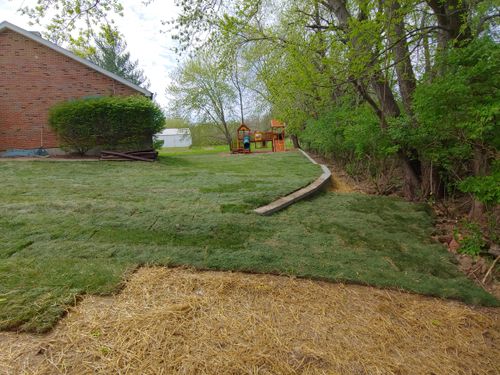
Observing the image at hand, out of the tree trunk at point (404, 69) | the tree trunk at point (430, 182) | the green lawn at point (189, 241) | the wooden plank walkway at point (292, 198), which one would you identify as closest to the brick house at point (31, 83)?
the green lawn at point (189, 241)

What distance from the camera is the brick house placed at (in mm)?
10578

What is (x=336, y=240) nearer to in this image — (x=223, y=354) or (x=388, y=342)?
(x=388, y=342)

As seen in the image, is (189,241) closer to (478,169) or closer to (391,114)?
(478,169)

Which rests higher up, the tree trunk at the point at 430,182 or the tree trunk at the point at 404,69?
the tree trunk at the point at 404,69

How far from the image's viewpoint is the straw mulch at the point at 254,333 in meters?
1.49

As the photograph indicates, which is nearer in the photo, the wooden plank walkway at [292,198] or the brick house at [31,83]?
the wooden plank walkway at [292,198]

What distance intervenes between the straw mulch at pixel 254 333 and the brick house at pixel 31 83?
11.6m

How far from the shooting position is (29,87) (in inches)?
424

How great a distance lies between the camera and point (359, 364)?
5.15ft

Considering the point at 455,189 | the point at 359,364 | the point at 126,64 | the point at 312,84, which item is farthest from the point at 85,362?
the point at 126,64

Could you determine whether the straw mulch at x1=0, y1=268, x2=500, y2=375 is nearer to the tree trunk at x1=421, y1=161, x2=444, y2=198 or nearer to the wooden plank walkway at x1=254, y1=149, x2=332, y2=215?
the wooden plank walkway at x1=254, y1=149, x2=332, y2=215

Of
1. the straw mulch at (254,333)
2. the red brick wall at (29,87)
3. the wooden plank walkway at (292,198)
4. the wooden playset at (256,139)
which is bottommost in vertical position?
the straw mulch at (254,333)

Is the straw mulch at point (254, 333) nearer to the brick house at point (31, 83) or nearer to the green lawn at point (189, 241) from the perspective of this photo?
the green lawn at point (189, 241)

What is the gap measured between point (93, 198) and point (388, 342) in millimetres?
4658
